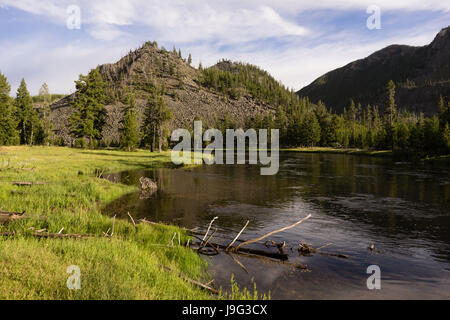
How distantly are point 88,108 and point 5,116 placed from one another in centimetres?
2198

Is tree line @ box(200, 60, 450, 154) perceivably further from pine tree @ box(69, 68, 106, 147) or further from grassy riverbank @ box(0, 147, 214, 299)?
pine tree @ box(69, 68, 106, 147)

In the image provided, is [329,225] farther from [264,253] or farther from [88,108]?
[88,108]

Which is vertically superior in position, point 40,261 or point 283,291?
point 40,261

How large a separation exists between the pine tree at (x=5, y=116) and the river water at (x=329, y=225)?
6359 centimetres

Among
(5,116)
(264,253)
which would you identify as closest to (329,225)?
(264,253)

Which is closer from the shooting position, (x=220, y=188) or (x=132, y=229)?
(x=132, y=229)

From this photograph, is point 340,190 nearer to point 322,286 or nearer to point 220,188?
point 220,188

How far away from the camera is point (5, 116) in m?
78.4

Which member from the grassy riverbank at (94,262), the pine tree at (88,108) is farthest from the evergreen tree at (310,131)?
the grassy riverbank at (94,262)

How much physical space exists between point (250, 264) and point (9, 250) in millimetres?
8651

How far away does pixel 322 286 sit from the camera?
10750 mm

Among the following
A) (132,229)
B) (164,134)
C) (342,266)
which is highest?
(164,134)
